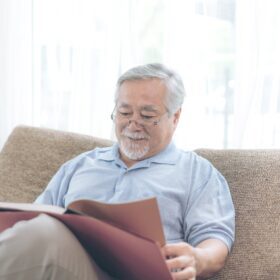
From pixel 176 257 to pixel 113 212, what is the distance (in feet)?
0.80

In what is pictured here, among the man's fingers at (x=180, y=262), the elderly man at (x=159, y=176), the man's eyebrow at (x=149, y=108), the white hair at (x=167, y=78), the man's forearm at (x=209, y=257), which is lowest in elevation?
the man's forearm at (x=209, y=257)

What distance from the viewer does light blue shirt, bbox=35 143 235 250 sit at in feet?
4.85

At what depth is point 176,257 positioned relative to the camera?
4.13 feet

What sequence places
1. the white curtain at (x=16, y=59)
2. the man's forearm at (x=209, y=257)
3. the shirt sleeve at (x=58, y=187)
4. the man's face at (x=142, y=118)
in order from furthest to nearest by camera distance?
the white curtain at (x=16, y=59) < the shirt sleeve at (x=58, y=187) < the man's face at (x=142, y=118) < the man's forearm at (x=209, y=257)

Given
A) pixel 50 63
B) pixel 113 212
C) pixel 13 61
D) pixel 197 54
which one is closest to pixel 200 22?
pixel 197 54

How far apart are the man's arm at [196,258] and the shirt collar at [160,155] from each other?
31cm

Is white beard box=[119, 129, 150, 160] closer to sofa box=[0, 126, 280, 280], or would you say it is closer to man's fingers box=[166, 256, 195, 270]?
sofa box=[0, 126, 280, 280]

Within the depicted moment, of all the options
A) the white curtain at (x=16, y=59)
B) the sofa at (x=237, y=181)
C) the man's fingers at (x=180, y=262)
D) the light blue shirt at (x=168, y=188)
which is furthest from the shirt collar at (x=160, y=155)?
the white curtain at (x=16, y=59)

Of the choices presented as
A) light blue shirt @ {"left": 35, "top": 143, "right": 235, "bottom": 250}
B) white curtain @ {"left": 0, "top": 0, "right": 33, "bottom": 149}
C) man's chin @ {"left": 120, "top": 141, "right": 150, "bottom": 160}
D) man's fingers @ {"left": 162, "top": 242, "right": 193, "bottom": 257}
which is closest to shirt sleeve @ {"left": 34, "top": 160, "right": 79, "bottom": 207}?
light blue shirt @ {"left": 35, "top": 143, "right": 235, "bottom": 250}

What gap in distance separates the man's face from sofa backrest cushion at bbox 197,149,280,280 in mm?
205

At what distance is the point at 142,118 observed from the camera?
1.61 metres

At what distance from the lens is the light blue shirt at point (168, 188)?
1.48 m

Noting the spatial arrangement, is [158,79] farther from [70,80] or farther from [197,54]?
[70,80]

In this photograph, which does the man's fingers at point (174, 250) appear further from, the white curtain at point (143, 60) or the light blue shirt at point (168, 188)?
the white curtain at point (143, 60)
